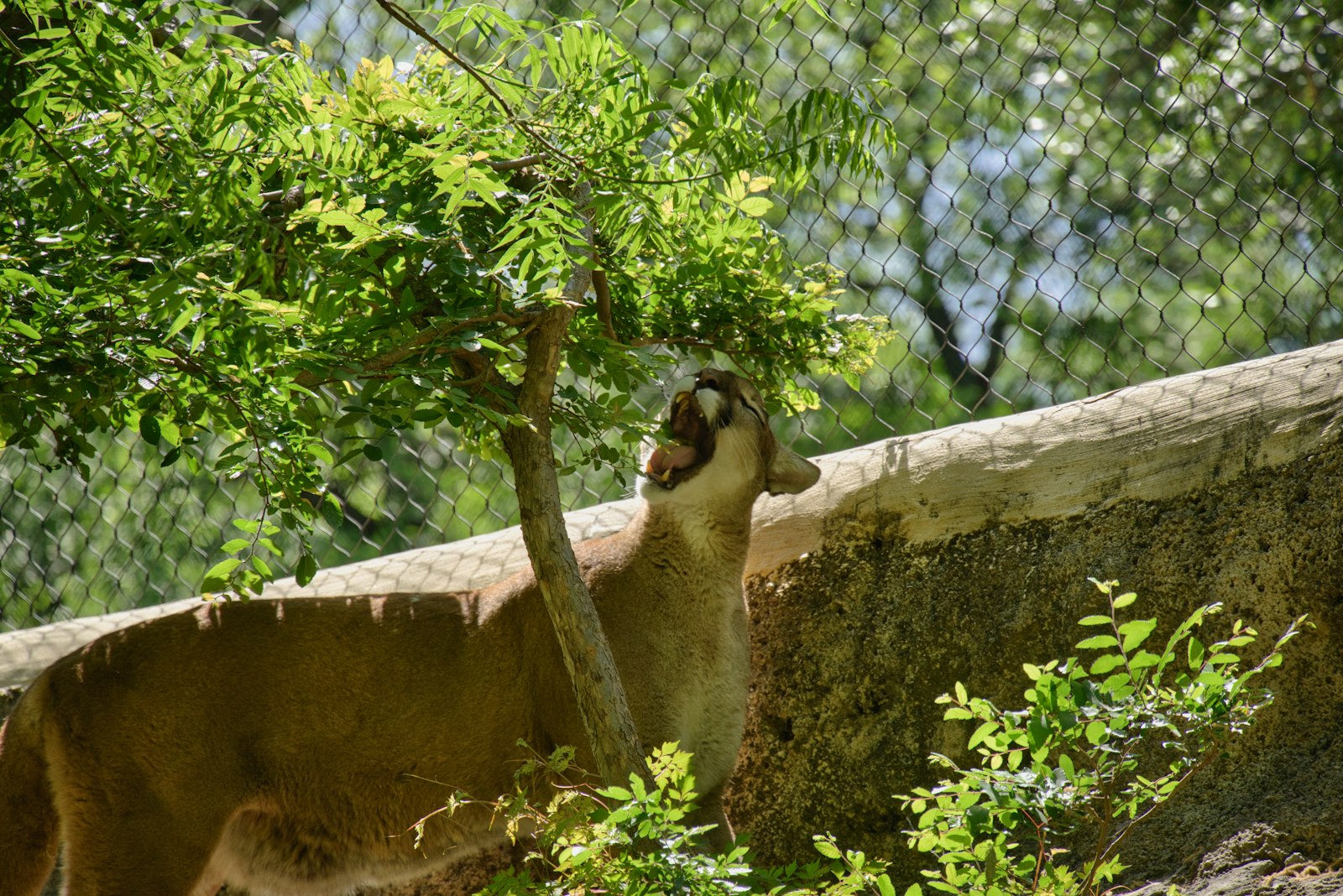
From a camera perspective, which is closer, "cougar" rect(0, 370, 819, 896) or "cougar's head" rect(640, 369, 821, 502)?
"cougar" rect(0, 370, 819, 896)

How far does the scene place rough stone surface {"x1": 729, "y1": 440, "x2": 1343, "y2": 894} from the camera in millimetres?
3287

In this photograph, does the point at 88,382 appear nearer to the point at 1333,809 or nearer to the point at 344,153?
the point at 344,153

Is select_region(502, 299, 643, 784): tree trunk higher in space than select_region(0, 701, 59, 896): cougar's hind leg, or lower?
higher

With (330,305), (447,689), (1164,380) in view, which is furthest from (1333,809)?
(330,305)

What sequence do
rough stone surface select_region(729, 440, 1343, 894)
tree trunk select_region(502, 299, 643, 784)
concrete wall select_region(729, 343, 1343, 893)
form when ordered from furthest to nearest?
concrete wall select_region(729, 343, 1343, 893)
rough stone surface select_region(729, 440, 1343, 894)
tree trunk select_region(502, 299, 643, 784)

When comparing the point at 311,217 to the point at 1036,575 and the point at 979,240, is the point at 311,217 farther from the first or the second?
the point at 979,240

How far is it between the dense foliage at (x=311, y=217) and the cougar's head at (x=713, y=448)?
0.70 m

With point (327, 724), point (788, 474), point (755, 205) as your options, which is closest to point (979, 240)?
point (788, 474)

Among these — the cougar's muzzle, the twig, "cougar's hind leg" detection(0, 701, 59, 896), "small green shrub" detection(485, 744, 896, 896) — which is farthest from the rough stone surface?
"cougar's hind leg" detection(0, 701, 59, 896)

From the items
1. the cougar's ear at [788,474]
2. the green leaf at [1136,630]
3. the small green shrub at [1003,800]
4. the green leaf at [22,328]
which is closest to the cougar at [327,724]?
the cougar's ear at [788,474]

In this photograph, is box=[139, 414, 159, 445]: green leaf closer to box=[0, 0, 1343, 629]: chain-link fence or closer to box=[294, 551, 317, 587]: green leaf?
box=[294, 551, 317, 587]: green leaf

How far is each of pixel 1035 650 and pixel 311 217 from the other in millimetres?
2511

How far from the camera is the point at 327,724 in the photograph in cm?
369

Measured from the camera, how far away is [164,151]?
255cm
